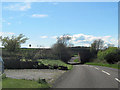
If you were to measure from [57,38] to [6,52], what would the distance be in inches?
1193

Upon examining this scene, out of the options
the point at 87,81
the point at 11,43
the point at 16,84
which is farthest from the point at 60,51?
the point at 16,84

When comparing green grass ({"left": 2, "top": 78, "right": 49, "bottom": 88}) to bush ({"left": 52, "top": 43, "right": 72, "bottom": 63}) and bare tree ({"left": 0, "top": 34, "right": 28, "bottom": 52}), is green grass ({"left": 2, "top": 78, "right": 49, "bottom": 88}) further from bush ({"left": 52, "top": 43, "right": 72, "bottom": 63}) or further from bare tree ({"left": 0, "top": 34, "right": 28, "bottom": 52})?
bush ({"left": 52, "top": 43, "right": 72, "bottom": 63})

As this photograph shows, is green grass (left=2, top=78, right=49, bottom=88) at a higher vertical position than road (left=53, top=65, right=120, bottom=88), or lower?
higher

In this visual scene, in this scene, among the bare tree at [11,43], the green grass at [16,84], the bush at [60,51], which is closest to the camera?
the green grass at [16,84]

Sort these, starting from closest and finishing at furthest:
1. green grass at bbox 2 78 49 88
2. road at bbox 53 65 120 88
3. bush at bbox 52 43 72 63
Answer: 1. green grass at bbox 2 78 49 88
2. road at bbox 53 65 120 88
3. bush at bbox 52 43 72 63

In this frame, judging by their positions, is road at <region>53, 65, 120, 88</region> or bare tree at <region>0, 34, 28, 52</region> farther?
bare tree at <region>0, 34, 28, 52</region>

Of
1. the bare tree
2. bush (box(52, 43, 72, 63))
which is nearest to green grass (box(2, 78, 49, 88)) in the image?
the bare tree

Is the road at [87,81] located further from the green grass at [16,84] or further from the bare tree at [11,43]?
the bare tree at [11,43]

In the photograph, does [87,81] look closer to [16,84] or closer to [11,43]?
[16,84]

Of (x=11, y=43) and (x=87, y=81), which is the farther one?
(x=11, y=43)

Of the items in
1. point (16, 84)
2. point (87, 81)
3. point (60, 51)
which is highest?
point (60, 51)

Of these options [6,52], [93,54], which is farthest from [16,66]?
[93,54]

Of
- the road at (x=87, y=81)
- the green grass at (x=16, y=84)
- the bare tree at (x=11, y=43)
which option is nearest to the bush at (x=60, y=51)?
the bare tree at (x=11, y=43)

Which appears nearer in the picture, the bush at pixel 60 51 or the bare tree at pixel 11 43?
the bare tree at pixel 11 43
